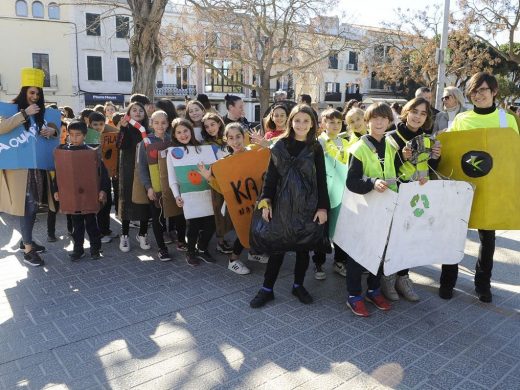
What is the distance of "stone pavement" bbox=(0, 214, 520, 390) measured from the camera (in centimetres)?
280

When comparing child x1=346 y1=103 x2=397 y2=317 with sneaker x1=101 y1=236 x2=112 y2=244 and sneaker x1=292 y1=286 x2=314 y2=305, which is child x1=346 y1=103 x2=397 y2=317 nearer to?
sneaker x1=292 y1=286 x2=314 y2=305

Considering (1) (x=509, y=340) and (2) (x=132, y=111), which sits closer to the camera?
(1) (x=509, y=340)

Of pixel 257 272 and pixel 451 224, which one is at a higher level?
pixel 451 224

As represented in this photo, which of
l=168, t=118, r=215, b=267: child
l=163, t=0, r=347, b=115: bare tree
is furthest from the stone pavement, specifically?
l=163, t=0, r=347, b=115: bare tree

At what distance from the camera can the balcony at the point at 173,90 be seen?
35.5 metres

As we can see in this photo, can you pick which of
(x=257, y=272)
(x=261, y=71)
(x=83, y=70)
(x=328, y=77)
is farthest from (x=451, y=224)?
(x=328, y=77)

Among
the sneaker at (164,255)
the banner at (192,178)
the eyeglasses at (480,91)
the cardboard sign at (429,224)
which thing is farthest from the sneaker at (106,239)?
the eyeglasses at (480,91)

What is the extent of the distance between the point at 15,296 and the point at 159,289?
50.8 inches

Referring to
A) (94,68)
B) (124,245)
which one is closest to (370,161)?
(124,245)

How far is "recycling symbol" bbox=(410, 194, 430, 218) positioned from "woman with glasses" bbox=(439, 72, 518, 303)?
813 mm

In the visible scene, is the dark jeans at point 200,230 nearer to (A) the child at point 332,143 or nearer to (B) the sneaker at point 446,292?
(A) the child at point 332,143

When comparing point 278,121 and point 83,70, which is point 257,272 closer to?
point 278,121

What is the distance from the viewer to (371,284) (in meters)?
3.84

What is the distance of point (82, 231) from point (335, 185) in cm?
299
